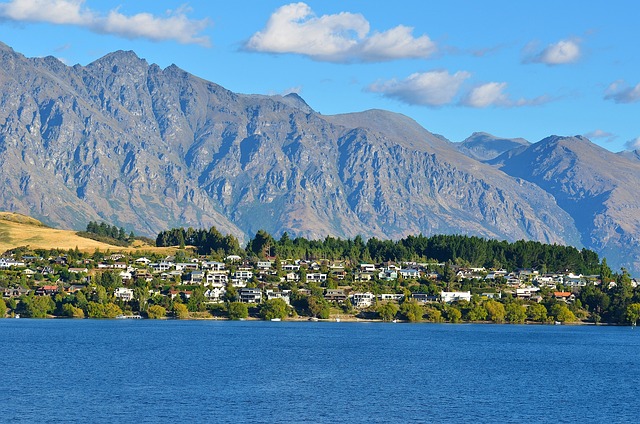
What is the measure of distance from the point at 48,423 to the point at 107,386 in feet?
68.9

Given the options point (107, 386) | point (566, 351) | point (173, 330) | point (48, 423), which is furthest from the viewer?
point (173, 330)

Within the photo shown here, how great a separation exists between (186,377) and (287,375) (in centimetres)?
1117

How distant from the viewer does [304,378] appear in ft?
392

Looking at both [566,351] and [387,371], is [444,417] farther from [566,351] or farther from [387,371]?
[566,351]

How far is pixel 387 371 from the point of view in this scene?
130 metres

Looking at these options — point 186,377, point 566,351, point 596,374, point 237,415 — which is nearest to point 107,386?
point 186,377

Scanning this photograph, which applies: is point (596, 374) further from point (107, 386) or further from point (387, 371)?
point (107, 386)

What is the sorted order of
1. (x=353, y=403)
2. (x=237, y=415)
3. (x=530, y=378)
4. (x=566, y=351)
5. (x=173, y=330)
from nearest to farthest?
(x=237, y=415)
(x=353, y=403)
(x=530, y=378)
(x=566, y=351)
(x=173, y=330)

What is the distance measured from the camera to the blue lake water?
9619cm

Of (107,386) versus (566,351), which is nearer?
(107,386)

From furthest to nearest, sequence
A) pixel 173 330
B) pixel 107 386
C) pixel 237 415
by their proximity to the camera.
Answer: pixel 173 330 → pixel 107 386 → pixel 237 415

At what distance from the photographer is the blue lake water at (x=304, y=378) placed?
96.2m

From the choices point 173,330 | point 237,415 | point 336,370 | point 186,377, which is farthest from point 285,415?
point 173,330

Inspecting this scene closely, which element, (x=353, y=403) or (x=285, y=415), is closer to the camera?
(x=285, y=415)
